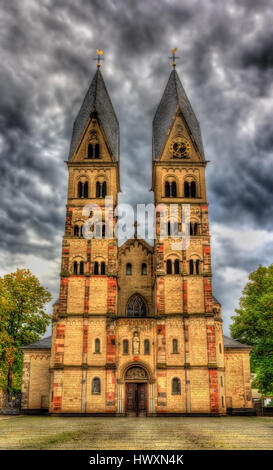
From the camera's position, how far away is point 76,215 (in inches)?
1711

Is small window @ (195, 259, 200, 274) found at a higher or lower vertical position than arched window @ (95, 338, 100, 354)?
higher

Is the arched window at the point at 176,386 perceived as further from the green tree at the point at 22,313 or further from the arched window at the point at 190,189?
the arched window at the point at 190,189

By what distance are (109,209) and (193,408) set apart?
20366 mm

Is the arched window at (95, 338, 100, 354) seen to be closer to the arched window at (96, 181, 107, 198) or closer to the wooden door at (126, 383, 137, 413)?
the wooden door at (126, 383, 137, 413)

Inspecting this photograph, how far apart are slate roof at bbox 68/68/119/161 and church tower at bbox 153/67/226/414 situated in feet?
16.8

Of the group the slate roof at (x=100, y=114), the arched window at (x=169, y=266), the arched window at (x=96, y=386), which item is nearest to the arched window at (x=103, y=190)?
the slate roof at (x=100, y=114)

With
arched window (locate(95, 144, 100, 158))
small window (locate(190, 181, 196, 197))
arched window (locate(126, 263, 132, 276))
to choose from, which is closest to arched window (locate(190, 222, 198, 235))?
small window (locate(190, 181, 196, 197))

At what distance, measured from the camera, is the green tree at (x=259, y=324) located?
131ft

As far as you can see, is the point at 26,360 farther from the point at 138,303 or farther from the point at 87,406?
the point at 138,303

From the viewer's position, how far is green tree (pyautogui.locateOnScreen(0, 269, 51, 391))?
44.0 m

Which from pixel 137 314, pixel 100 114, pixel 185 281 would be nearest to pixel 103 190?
pixel 100 114

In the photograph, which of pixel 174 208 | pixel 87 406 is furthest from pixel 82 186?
pixel 87 406

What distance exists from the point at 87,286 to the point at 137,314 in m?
6.59

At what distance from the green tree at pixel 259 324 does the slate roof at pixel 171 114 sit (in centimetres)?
1503
